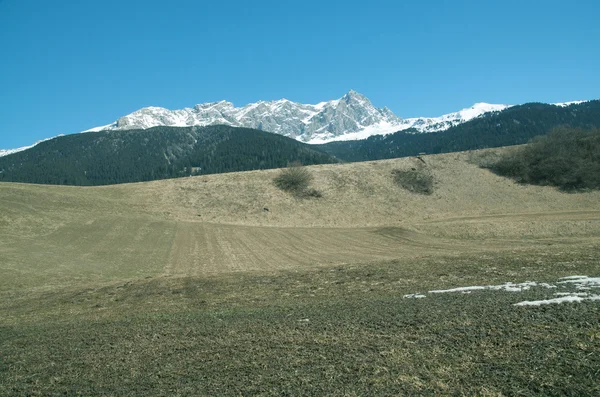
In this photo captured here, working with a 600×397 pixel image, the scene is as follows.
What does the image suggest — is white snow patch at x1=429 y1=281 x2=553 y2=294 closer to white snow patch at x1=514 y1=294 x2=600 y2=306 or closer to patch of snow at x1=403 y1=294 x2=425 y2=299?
patch of snow at x1=403 y1=294 x2=425 y2=299

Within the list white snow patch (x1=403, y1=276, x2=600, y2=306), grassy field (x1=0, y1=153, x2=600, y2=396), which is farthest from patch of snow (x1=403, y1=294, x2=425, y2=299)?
grassy field (x1=0, y1=153, x2=600, y2=396)

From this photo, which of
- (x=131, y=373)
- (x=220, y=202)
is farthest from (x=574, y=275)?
(x=220, y=202)

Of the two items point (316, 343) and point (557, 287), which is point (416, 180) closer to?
point (557, 287)

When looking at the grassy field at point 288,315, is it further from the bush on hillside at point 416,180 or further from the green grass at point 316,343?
the bush on hillside at point 416,180

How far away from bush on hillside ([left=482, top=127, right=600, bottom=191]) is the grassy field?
148 ft

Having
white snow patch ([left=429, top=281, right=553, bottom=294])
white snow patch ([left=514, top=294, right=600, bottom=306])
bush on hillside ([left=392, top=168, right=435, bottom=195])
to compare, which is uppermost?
bush on hillside ([left=392, top=168, right=435, bottom=195])

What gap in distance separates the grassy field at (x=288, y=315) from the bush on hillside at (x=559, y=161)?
45.1 m

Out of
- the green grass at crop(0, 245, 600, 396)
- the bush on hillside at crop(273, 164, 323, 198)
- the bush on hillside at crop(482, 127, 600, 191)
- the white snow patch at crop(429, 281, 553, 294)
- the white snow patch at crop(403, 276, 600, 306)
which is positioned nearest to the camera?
the green grass at crop(0, 245, 600, 396)

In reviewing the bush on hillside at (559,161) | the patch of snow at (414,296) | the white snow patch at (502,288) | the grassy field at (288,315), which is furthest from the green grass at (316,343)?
the bush on hillside at (559,161)

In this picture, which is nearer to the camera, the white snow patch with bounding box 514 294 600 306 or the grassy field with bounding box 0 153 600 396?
the grassy field with bounding box 0 153 600 396

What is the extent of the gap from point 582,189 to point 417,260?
70.1 m

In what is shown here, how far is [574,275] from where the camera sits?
57.0 feet

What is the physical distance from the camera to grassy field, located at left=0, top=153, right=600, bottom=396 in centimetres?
→ 892

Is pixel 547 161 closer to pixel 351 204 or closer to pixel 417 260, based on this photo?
pixel 351 204
